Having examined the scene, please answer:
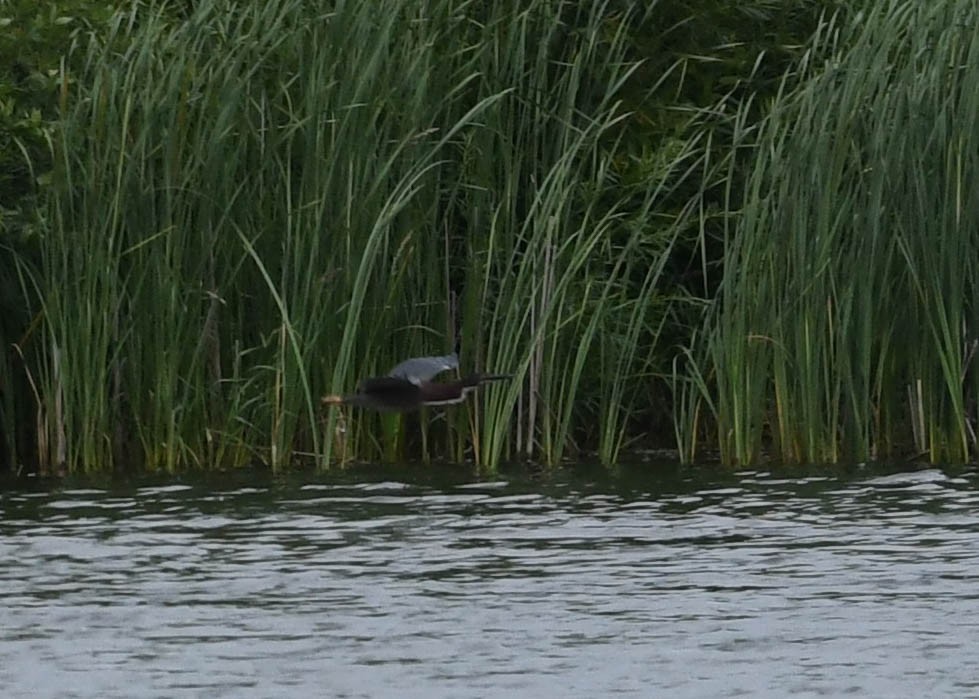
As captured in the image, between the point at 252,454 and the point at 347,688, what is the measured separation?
209 inches

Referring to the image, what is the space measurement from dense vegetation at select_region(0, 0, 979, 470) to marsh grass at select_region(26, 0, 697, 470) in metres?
0.02

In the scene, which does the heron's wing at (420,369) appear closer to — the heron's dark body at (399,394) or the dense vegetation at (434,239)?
the heron's dark body at (399,394)

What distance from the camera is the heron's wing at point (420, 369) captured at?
11.2m

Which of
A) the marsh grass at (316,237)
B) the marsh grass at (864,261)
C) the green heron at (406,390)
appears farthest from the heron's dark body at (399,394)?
the marsh grass at (864,261)

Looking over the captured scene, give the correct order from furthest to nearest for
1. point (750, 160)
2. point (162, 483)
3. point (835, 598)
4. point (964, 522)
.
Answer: point (750, 160), point (162, 483), point (964, 522), point (835, 598)

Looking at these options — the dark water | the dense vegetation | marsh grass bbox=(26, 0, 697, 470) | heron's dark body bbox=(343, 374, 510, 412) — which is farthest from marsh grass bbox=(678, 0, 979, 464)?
heron's dark body bbox=(343, 374, 510, 412)

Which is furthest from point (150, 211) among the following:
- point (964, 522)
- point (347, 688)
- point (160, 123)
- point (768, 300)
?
point (347, 688)

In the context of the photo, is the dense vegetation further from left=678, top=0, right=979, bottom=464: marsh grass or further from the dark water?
the dark water

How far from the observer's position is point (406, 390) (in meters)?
11.2

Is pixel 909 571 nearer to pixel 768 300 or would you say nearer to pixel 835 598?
pixel 835 598

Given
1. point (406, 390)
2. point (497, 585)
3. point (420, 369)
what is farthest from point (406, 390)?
point (497, 585)

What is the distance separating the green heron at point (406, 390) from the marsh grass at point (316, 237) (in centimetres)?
31

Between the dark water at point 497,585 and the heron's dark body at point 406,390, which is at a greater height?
the heron's dark body at point 406,390

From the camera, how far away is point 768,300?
11641 mm
